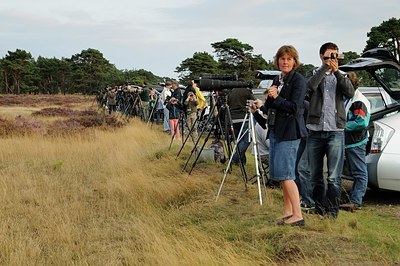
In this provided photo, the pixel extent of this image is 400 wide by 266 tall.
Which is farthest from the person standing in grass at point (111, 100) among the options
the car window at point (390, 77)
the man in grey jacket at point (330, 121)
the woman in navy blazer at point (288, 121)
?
the woman in navy blazer at point (288, 121)

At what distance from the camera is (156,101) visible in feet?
55.2

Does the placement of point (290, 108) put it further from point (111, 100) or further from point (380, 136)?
point (111, 100)

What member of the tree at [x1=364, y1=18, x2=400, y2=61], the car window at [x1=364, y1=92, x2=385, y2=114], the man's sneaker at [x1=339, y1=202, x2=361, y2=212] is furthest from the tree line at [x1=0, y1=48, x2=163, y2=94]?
the man's sneaker at [x1=339, y1=202, x2=361, y2=212]

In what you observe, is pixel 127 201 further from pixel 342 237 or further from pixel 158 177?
pixel 342 237

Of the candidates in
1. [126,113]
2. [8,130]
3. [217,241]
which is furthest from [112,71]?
[217,241]

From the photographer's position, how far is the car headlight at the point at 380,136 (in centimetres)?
548

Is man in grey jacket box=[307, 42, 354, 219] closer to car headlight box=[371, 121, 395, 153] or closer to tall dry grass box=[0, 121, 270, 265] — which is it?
car headlight box=[371, 121, 395, 153]

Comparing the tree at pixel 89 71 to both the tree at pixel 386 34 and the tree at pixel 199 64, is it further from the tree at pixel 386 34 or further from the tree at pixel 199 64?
the tree at pixel 386 34

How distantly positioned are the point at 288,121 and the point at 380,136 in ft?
6.24

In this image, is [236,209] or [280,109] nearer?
[280,109]

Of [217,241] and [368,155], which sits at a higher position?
[368,155]

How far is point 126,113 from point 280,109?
15.9 m

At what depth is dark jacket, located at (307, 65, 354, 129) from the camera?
15.0 feet

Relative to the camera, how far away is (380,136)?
5547 mm
